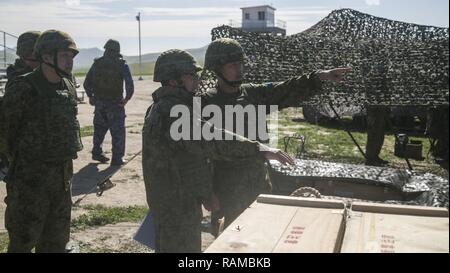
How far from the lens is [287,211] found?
96.3 inches

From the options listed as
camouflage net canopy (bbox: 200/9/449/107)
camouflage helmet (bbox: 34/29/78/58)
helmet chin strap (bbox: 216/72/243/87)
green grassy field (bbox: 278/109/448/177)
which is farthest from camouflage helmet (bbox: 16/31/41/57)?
green grassy field (bbox: 278/109/448/177)

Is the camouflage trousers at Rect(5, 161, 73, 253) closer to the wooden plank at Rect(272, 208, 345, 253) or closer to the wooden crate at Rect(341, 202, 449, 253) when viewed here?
the wooden plank at Rect(272, 208, 345, 253)

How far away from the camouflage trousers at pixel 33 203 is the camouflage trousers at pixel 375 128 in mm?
6509

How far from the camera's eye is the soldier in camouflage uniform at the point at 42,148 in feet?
12.6

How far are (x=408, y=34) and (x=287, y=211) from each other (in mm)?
6827

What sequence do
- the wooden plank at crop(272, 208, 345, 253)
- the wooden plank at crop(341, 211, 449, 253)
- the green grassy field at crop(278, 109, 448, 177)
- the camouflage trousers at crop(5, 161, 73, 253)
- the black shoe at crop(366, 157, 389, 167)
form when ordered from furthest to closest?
the green grassy field at crop(278, 109, 448, 177)
the black shoe at crop(366, 157, 389, 167)
the camouflage trousers at crop(5, 161, 73, 253)
the wooden plank at crop(272, 208, 345, 253)
the wooden plank at crop(341, 211, 449, 253)

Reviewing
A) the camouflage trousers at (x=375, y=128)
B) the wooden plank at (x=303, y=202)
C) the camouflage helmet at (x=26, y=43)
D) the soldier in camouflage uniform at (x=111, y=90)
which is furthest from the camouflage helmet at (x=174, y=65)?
the camouflage trousers at (x=375, y=128)

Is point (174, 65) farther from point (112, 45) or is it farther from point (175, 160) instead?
point (112, 45)

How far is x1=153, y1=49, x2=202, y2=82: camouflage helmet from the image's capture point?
3.42 meters

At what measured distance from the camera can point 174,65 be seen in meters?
3.44

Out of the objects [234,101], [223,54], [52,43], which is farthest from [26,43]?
[234,101]

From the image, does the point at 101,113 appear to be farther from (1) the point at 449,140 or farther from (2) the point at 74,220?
(1) the point at 449,140

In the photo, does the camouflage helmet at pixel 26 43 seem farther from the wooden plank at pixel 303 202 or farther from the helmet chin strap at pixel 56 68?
the wooden plank at pixel 303 202
